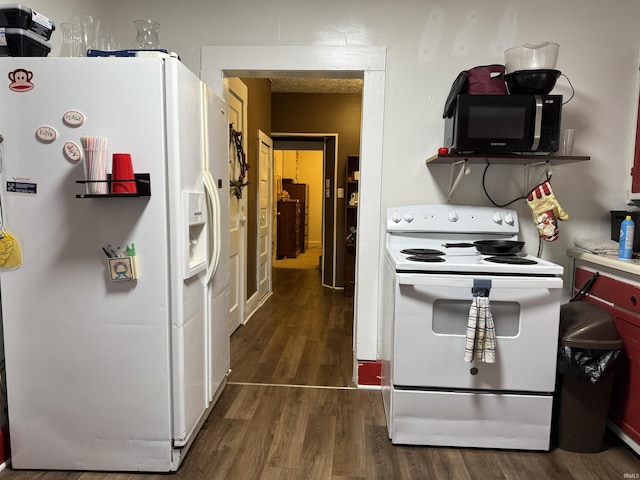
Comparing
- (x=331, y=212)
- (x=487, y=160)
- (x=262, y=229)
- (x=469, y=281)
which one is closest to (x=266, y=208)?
(x=262, y=229)

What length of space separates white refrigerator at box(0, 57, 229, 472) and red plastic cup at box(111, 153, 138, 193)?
0.14 ft

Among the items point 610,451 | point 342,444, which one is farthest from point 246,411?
point 610,451

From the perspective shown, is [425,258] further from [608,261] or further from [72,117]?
[72,117]

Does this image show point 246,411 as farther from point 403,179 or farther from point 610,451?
point 610,451

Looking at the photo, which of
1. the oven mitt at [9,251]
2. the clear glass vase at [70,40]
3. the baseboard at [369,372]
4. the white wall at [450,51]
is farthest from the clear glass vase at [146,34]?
the baseboard at [369,372]

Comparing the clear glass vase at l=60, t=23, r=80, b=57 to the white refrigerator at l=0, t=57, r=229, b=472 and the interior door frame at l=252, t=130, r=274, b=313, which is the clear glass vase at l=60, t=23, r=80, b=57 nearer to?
the white refrigerator at l=0, t=57, r=229, b=472

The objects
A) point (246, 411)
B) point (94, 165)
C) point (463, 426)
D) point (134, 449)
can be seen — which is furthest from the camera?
point (246, 411)

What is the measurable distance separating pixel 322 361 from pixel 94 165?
198 centimetres

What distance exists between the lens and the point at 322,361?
9.43 ft

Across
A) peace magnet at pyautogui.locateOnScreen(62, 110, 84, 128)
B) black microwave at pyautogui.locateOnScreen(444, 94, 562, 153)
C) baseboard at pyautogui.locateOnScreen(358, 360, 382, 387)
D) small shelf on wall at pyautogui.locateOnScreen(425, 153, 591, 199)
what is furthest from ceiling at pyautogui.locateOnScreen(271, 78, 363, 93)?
peace magnet at pyautogui.locateOnScreen(62, 110, 84, 128)

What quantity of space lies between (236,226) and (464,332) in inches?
83.8

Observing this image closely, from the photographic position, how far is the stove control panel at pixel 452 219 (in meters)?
2.29

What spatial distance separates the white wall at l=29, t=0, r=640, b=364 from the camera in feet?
7.39

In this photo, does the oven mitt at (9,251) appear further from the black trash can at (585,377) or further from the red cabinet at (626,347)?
the red cabinet at (626,347)
